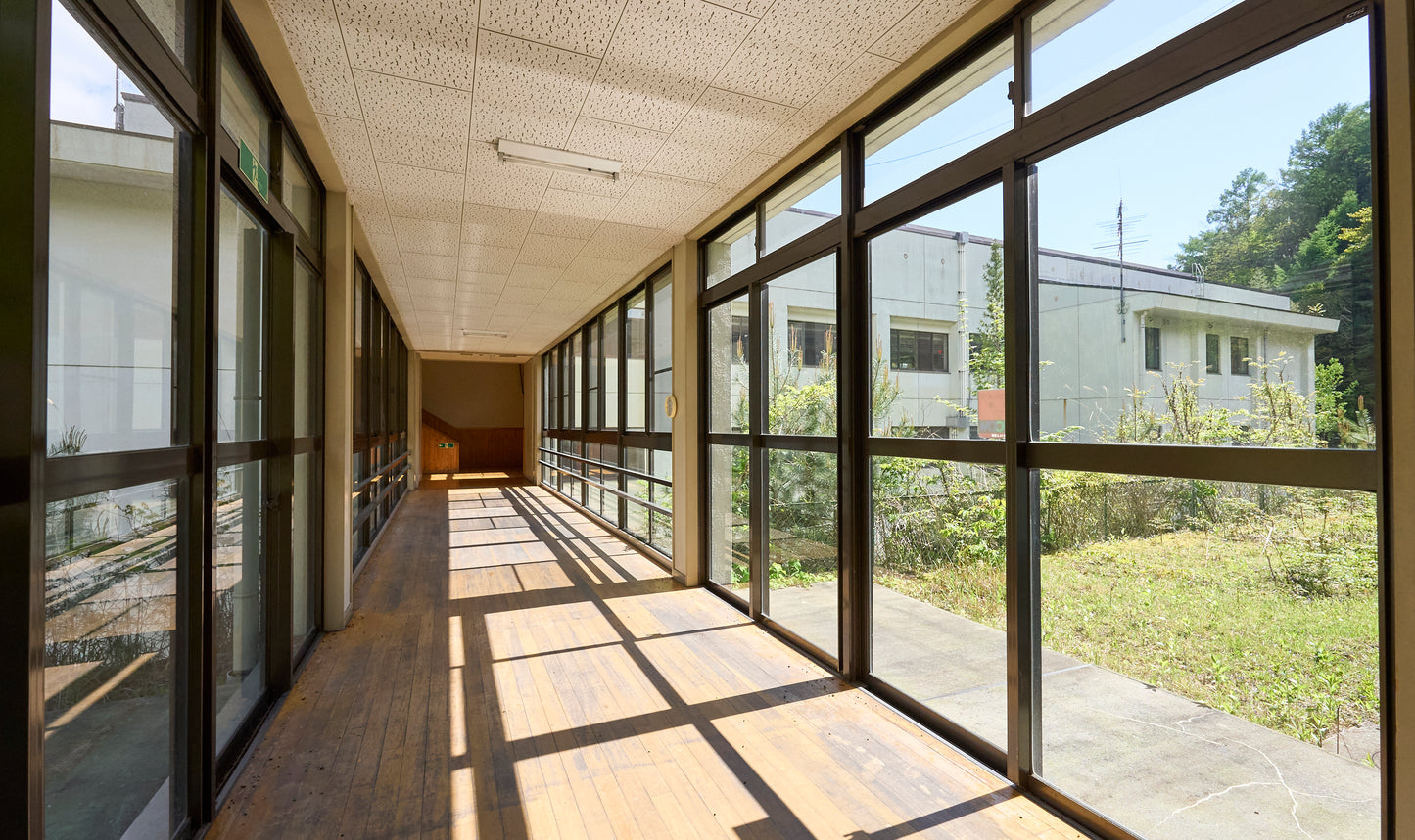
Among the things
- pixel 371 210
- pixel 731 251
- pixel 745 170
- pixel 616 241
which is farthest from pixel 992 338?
pixel 371 210

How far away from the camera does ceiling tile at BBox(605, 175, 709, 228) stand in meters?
3.67

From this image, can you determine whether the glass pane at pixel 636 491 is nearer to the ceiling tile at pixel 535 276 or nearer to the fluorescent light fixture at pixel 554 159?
the ceiling tile at pixel 535 276

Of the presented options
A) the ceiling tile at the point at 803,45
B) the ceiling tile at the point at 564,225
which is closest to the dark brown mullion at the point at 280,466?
the ceiling tile at the point at 564,225

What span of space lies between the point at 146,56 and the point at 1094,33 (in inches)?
101

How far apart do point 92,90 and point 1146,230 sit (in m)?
2.59

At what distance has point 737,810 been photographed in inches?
78.4

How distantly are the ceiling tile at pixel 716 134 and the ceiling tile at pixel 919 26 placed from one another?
1.78ft

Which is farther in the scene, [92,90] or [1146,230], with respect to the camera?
[1146,230]

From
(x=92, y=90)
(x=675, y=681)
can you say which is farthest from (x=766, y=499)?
(x=92, y=90)

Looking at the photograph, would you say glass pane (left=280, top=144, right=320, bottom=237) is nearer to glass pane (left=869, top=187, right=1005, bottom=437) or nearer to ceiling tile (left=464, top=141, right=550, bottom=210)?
ceiling tile (left=464, top=141, right=550, bottom=210)

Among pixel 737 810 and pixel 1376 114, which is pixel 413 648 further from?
pixel 1376 114

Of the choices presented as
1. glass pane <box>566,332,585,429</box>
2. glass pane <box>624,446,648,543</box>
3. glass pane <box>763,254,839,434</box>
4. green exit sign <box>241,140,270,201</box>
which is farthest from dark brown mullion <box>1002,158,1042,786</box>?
glass pane <box>566,332,585,429</box>

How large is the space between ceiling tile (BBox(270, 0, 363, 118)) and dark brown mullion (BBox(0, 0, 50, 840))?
4.11 feet

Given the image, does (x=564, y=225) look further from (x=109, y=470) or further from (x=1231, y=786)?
(x=1231, y=786)
